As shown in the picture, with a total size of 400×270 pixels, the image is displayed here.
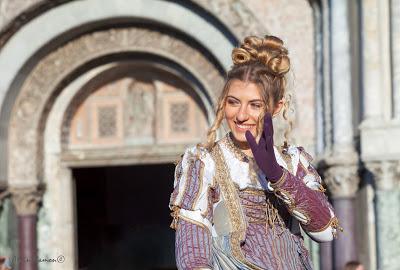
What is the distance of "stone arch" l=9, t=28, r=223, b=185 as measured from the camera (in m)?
11.7

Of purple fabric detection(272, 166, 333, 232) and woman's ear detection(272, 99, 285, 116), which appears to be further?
woman's ear detection(272, 99, 285, 116)

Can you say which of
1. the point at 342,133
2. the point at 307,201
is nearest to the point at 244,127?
the point at 307,201

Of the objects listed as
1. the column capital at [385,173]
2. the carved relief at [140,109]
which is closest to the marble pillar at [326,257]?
the column capital at [385,173]

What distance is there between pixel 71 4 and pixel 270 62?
27.5ft

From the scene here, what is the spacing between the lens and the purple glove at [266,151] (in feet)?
10.6

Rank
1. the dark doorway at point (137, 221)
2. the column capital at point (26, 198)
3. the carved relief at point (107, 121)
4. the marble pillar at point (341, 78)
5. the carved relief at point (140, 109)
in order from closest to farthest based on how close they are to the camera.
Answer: the marble pillar at point (341, 78) → the column capital at point (26, 198) → the carved relief at point (140, 109) → the carved relief at point (107, 121) → the dark doorway at point (137, 221)

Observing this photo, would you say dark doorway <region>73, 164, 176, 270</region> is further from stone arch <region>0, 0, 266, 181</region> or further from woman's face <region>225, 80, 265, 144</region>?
woman's face <region>225, 80, 265, 144</region>

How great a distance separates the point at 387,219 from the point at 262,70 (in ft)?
21.8

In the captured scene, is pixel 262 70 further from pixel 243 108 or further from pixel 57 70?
pixel 57 70

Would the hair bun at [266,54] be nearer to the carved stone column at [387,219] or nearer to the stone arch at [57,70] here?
the carved stone column at [387,219]

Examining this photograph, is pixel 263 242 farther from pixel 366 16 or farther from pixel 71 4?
pixel 71 4

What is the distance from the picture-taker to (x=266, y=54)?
11.9 ft

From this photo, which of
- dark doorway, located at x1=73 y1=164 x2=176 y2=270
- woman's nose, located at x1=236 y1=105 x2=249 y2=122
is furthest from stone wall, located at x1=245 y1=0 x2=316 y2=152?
woman's nose, located at x1=236 y1=105 x2=249 y2=122

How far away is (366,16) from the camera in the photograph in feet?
33.0
